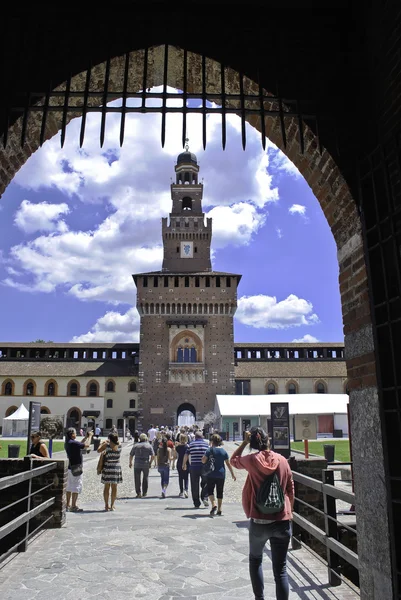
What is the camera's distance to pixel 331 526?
18.5ft

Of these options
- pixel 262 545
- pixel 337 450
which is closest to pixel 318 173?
pixel 262 545

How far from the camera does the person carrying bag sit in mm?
4062

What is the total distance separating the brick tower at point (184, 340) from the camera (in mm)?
44406

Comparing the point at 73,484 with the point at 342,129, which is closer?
the point at 342,129

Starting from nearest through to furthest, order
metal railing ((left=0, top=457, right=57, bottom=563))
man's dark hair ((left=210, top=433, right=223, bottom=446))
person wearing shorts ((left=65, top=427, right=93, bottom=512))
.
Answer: metal railing ((left=0, top=457, right=57, bottom=563)), man's dark hair ((left=210, top=433, right=223, bottom=446)), person wearing shorts ((left=65, top=427, right=93, bottom=512))

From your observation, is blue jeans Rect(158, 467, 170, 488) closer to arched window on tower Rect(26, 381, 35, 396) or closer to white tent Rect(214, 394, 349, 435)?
white tent Rect(214, 394, 349, 435)

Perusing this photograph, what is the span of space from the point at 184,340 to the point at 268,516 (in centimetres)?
4189

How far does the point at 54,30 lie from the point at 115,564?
5335 millimetres

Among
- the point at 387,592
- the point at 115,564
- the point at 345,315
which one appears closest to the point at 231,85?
the point at 345,315

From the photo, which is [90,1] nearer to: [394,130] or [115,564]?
[394,130]

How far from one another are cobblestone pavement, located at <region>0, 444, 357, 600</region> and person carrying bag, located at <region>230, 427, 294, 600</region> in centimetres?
83

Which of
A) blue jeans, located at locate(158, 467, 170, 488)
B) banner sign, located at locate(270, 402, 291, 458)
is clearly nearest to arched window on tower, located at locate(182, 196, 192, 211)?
banner sign, located at locate(270, 402, 291, 458)

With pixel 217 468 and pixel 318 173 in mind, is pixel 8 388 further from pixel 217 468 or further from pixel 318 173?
pixel 318 173

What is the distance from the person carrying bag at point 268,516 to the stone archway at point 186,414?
134ft
